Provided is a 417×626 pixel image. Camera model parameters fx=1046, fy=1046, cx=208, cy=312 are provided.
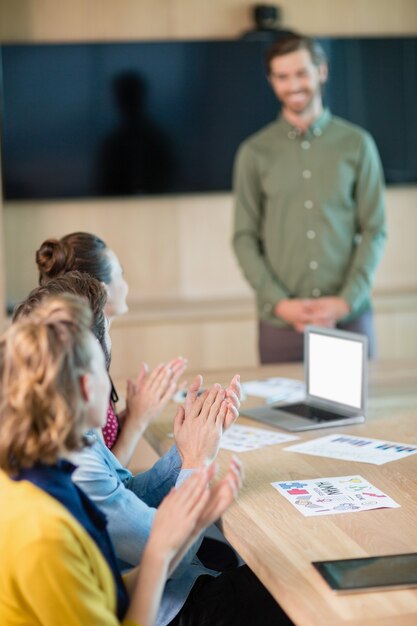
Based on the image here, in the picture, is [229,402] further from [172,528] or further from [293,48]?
[293,48]

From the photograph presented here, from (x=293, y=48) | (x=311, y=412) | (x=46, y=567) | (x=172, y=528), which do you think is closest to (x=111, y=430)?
(x=311, y=412)

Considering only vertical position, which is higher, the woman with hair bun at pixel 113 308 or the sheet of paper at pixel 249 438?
the woman with hair bun at pixel 113 308

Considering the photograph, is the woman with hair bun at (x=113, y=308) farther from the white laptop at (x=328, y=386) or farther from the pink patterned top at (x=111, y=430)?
the white laptop at (x=328, y=386)

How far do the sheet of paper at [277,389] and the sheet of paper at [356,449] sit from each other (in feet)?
1.49

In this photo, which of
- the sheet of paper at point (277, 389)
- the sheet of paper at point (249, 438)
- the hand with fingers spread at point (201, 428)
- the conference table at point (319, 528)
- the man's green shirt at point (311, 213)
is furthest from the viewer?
the man's green shirt at point (311, 213)

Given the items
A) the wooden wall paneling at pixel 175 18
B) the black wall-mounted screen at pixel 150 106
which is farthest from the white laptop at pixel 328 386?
the wooden wall paneling at pixel 175 18

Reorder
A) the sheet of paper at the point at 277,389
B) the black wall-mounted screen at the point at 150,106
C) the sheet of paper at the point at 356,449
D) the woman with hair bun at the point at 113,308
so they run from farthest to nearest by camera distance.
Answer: the black wall-mounted screen at the point at 150,106 < the sheet of paper at the point at 277,389 < the woman with hair bun at the point at 113,308 < the sheet of paper at the point at 356,449

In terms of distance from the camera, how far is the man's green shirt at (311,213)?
153 inches

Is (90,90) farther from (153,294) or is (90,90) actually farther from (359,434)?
(359,434)

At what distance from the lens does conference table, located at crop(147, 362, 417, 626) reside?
161 cm

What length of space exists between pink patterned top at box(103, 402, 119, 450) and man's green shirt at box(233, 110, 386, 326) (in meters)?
1.24

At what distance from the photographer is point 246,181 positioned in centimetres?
404

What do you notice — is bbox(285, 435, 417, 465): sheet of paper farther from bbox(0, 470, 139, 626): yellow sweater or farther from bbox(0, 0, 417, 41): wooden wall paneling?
bbox(0, 0, 417, 41): wooden wall paneling

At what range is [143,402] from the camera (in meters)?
2.81
